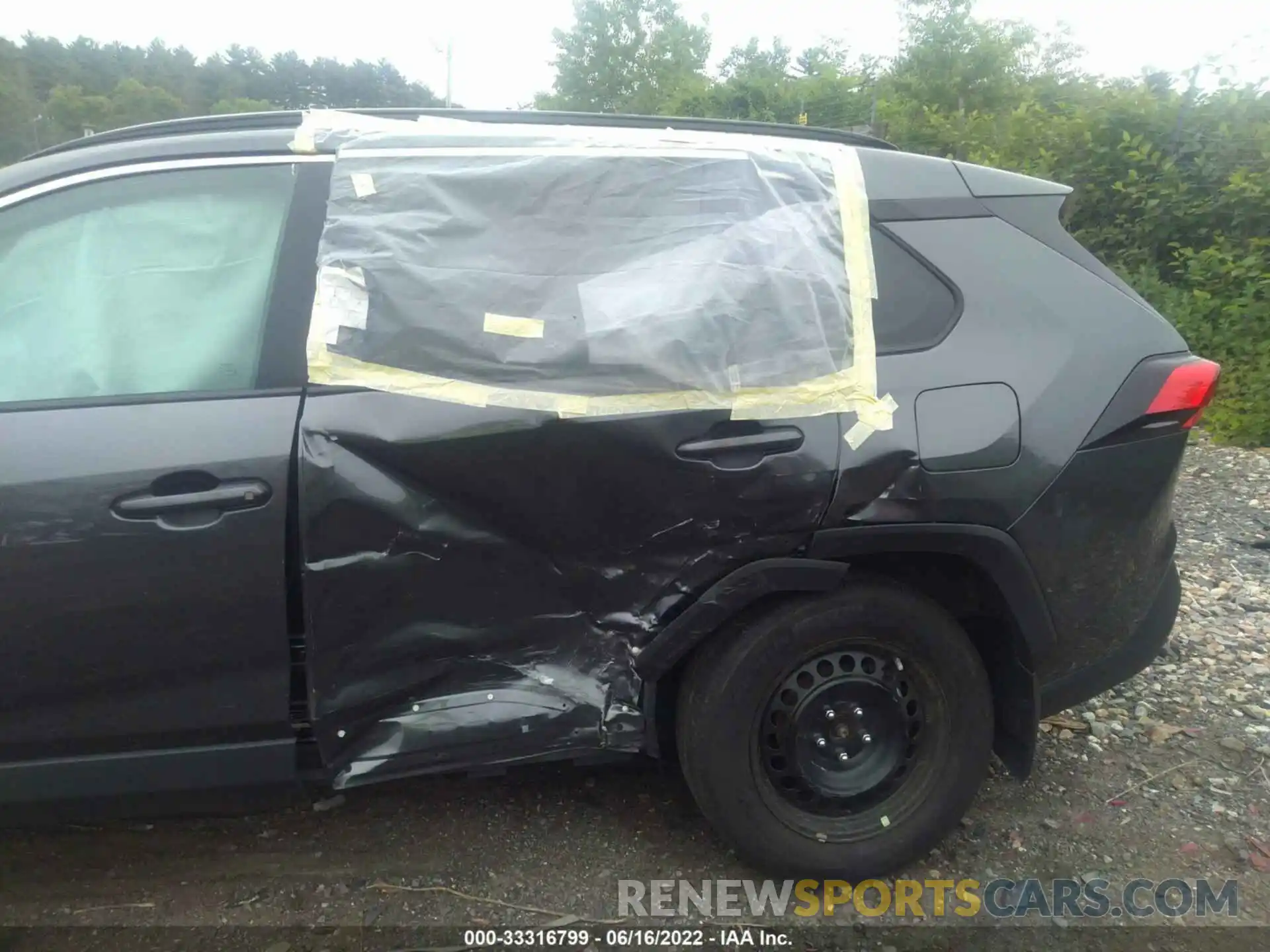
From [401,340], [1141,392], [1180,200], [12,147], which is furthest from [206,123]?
[12,147]

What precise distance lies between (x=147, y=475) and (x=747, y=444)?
136cm

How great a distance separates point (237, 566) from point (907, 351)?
1681mm

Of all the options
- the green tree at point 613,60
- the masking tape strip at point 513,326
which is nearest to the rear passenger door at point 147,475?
the masking tape strip at point 513,326

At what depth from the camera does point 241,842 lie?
105 inches

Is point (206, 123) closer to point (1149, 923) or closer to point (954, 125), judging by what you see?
point (1149, 923)

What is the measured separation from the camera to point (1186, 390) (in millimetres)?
2402

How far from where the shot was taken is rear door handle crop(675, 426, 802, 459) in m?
2.21

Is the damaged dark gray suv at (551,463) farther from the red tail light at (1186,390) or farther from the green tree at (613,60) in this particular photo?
the green tree at (613,60)

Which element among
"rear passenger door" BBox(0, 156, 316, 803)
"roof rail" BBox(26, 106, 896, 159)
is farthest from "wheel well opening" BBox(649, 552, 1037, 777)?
"roof rail" BBox(26, 106, 896, 159)

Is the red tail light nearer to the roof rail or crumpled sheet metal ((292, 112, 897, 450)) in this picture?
crumpled sheet metal ((292, 112, 897, 450))

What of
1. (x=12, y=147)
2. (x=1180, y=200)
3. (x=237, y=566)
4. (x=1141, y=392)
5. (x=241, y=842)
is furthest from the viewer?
(x=12, y=147)

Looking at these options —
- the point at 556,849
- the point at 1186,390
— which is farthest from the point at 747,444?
the point at 556,849

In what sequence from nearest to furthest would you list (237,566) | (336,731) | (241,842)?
(237,566), (336,731), (241,842)

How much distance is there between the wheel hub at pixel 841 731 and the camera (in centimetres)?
235
